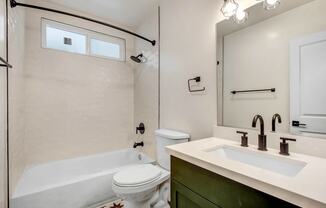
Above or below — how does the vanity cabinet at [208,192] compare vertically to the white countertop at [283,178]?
below

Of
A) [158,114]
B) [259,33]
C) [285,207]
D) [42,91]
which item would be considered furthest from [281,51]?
[42,91]

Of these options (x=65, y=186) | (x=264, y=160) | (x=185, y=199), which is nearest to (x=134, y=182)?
(x=185, y=199)

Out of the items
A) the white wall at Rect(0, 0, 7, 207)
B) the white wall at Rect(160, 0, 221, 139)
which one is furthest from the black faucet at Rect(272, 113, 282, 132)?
the white wall at Rect(0, 0, 7, 207)

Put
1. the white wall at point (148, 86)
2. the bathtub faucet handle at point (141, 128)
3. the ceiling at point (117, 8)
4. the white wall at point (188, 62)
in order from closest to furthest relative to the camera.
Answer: the white wall at point (188, 62)
the ceiling at point (117, 8)
the white wall at point (148, 86)
the bathtub faucet handle at point (141, 128)

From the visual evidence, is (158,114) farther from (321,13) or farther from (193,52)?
(321,13)

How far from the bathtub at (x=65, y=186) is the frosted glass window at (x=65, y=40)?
1.61 m

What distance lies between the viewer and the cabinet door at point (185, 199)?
79 centimetres

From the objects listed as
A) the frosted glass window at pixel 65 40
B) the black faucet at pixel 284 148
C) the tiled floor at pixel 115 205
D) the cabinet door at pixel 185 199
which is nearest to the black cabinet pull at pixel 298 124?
the black faucet at pixel 284 148

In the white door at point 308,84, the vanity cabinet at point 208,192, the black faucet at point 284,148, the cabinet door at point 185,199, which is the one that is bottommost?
the cabinet door at point 185,199

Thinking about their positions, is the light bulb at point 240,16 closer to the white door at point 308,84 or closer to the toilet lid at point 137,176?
the white door at point 308,84

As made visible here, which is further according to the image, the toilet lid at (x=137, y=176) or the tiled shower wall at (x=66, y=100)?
the tiled shower wall at (x=66, y=100)

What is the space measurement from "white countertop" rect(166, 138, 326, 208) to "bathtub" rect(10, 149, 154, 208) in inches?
49.3

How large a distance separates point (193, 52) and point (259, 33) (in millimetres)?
617

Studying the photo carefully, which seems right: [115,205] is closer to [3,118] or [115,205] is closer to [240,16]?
[3,118]
